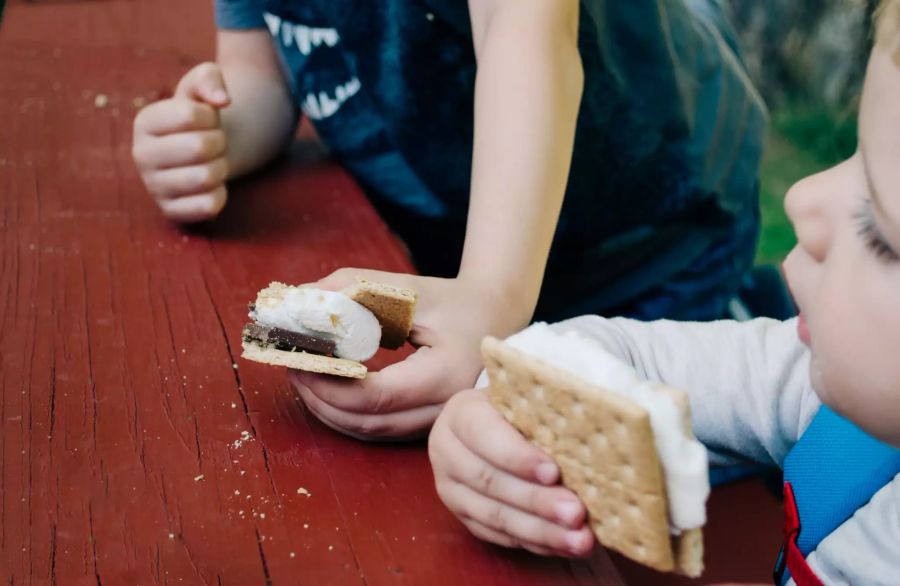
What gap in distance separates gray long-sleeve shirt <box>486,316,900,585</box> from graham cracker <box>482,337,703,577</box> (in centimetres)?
27

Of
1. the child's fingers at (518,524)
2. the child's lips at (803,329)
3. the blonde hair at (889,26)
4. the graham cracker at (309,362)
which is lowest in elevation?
the child's fingers at (518,524)

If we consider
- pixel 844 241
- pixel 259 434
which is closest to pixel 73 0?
pixel 259 434

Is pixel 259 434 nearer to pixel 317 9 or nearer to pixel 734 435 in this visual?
pixel 734 435

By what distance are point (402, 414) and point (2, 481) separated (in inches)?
13.2

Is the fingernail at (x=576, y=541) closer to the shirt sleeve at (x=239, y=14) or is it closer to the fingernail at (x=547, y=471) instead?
the fingernail at (x=547, y=471)

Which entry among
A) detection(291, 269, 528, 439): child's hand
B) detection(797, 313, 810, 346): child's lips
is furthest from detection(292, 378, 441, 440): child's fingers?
detection(797, 313, 810, 346): child's lips

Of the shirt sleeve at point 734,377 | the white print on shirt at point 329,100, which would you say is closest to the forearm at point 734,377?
the shirt sleeve at point 734,377

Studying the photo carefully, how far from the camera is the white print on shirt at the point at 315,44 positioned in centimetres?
144

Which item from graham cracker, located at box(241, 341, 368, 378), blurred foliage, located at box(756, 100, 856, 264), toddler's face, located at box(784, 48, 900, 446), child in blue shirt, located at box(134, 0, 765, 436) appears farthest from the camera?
blurred foliage, located at box(756, 100, 856, 264)

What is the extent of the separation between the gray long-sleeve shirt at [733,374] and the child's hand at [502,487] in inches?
9.5

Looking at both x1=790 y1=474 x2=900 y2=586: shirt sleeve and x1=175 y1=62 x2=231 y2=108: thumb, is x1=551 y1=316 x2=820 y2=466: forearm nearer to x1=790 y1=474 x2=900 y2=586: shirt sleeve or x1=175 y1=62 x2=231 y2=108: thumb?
x1=790 y1=474 x2=900 y2=586: shirt sleeve

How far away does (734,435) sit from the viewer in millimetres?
945

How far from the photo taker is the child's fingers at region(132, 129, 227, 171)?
1287mm

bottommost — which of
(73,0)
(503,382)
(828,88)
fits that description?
(828,88)
